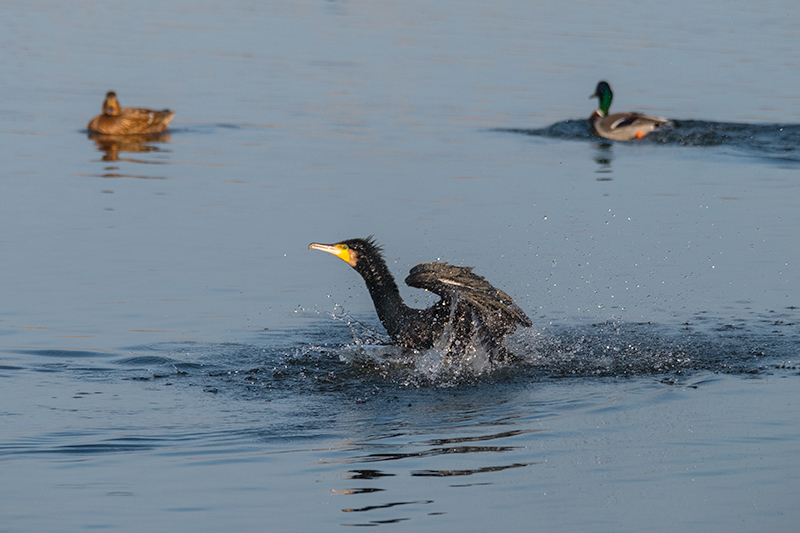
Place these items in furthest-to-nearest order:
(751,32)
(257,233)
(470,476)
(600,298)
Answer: (751,32), (257,233), (600,298), (470,476)

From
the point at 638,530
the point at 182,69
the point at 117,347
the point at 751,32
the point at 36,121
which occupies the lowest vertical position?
the point at 638,530

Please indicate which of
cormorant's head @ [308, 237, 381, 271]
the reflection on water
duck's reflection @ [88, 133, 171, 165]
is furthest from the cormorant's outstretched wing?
duck's reflection @ [88, 133, 171, 165]

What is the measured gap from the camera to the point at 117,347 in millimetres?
9305

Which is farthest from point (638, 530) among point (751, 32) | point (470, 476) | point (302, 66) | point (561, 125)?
point (751, 32)

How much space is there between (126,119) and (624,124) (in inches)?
312

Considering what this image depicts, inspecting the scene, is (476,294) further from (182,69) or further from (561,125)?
(182,69)

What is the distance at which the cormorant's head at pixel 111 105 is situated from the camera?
18.6 m

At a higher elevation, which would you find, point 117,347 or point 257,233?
point 257,233

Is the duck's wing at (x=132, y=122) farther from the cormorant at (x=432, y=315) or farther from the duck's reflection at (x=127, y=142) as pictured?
the cormorant at (x=432, y=315)

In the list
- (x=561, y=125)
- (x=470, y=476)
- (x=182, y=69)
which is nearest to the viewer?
(x=470, y=476)

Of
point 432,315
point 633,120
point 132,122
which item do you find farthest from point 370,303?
point 633,120

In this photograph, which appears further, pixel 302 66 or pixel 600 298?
pixel 302 66

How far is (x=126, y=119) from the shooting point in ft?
61.4

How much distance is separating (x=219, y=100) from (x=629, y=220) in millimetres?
9822
